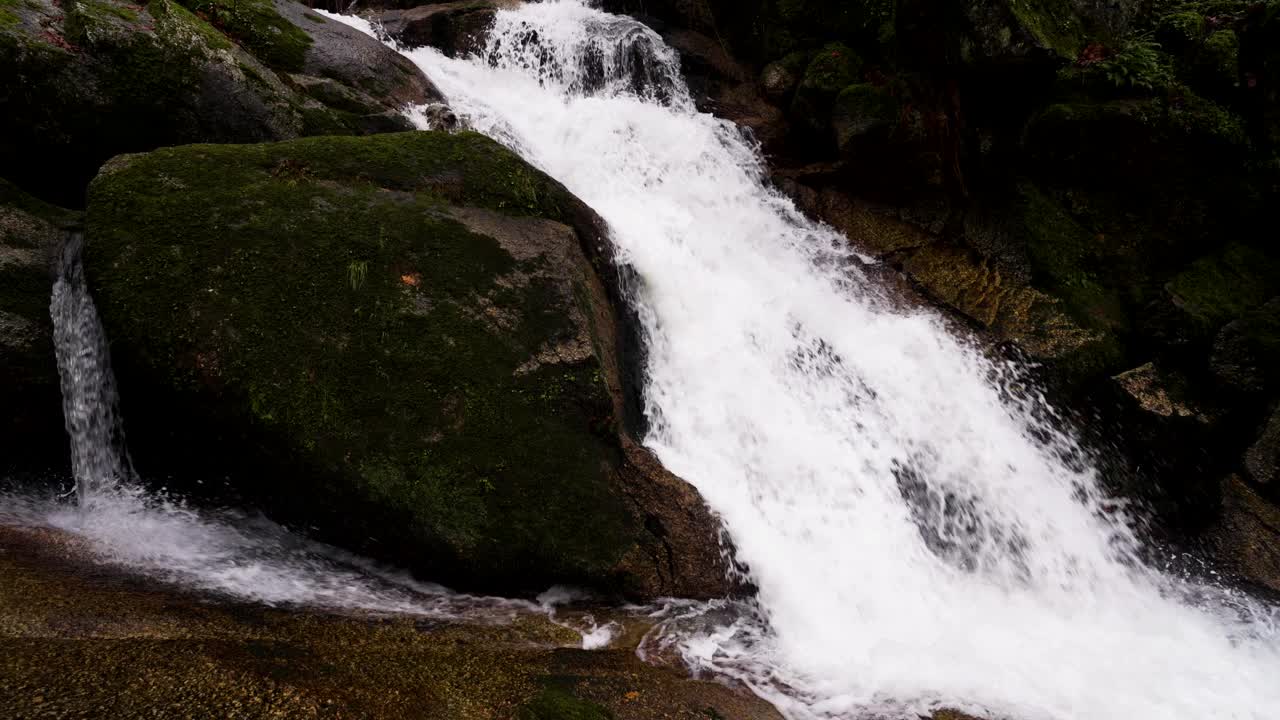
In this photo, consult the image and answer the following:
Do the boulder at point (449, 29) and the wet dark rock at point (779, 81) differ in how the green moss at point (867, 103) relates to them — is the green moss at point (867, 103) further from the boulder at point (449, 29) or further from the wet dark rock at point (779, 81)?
the boulder at point (449, 29)

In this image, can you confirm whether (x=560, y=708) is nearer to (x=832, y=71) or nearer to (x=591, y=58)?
(x=832, y=71)

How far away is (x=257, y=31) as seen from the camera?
27.8 ft

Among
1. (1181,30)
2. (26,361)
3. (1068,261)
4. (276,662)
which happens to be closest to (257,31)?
(26,361)

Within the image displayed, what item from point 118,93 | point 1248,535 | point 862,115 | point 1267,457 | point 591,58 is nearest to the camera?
point 118,93

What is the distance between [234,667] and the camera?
2.48 metres

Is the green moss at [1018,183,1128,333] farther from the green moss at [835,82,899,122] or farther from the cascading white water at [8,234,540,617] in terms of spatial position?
the cascading white water at [8,234,540,617]

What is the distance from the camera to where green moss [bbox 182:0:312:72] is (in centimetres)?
836

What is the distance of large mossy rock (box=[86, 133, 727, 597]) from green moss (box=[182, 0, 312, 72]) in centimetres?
409

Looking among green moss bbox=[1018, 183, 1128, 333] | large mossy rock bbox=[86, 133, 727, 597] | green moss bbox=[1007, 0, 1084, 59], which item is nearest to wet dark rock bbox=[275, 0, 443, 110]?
large mossy rock bbox=[86, 133, 727, 597]

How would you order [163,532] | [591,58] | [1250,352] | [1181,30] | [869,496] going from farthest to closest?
[591,58] → [1181,30] → [1250,352] → [869,496] → [163,532]

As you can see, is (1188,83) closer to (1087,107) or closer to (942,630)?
(1087,107)

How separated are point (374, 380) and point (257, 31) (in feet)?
22.0

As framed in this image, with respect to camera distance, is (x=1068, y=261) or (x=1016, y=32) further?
(x=1068, y=261)

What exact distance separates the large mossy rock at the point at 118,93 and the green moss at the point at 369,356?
1.18m
